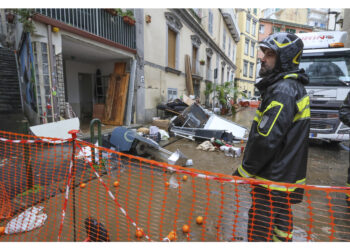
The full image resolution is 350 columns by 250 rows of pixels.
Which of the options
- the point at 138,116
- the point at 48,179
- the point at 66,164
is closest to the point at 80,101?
the point at 138,116

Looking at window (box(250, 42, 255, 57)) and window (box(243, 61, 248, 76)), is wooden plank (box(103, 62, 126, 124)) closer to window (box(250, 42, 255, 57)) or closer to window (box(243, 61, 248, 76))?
window (box(243, 61, 248, 76))

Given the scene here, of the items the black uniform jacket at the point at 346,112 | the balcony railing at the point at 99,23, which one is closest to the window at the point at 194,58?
the balcony railing at the point at 99,23

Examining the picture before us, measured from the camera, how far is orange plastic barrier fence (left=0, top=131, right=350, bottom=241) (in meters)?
1.64

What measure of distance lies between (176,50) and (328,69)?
775cm

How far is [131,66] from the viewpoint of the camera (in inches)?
321

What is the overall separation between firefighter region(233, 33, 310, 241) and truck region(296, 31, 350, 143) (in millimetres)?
4757

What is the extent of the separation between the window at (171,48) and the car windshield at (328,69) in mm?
6901

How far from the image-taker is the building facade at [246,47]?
2819 centimetres

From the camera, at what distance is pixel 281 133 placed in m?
1.44

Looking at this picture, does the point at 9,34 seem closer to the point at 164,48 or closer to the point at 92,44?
the point at 92,44

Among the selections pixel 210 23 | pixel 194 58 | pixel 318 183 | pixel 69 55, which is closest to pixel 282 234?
pixel 318 183

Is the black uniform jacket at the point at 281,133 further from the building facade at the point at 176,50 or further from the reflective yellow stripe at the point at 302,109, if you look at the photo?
the building facade at the point at 176,50

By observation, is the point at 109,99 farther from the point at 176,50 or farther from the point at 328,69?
the point at 328,69

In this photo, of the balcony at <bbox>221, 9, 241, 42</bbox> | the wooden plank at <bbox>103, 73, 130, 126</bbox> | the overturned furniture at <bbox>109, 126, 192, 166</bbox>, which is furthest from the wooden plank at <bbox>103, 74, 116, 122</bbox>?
the balcony at <bbox>221, 9, 241, 42</bbox>
